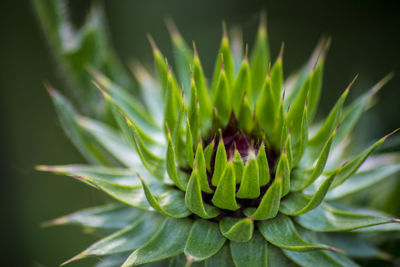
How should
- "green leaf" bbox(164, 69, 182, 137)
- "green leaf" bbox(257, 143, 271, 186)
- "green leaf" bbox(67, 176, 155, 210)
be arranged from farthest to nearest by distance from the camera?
"green leaf" bbox(164, 69, 182, 137) < "green leaf" bbox(67, 176, 155, 210) < "green leaf" bbox(257, 143, 271, 186)

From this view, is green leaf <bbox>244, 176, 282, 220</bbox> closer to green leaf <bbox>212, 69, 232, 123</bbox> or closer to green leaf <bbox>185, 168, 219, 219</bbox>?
green leaf <bbox>185, 168, 219, 219</bbox>

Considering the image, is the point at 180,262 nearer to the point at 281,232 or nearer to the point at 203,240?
the point at 203,240

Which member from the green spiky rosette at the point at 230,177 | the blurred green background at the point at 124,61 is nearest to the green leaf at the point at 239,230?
the green spiky rosette at the point at 230,177

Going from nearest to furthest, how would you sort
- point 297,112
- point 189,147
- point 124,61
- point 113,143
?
point 189,147 → point 297,112 → point 113,143 → point 124,61

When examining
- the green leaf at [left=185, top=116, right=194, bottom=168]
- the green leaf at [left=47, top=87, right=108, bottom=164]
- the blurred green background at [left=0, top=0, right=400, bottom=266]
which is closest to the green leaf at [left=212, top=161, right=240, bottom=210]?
the green leaf at [left=185, top=116, right=194, bottom=168]

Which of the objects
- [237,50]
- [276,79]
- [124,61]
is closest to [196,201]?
[276,79]

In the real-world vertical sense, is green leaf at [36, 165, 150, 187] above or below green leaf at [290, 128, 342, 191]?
below

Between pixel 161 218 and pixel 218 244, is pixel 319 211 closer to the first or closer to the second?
pixel 218 244
